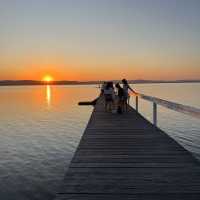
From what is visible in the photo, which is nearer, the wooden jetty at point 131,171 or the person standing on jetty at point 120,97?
the wooden jetty at point 131,171

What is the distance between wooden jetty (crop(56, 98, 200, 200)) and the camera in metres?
5.13

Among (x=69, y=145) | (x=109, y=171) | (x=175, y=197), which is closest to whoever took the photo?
(x=175, y=197)

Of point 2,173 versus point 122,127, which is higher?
point 122,127

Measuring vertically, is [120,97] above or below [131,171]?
above

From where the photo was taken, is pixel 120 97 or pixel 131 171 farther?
pixel 120 97

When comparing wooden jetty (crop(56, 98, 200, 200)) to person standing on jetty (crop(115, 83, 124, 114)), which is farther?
person standing on jetty (crop(115, 83, 124, 114))

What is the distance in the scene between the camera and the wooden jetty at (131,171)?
202 inches

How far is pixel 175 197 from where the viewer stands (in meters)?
4.96

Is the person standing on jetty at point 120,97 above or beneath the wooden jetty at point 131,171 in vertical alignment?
above

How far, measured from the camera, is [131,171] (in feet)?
21.1

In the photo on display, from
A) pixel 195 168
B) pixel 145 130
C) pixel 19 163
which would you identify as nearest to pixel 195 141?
pixel 145 130

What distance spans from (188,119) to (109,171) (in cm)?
2566

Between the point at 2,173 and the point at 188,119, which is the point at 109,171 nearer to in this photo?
the point at 2,173

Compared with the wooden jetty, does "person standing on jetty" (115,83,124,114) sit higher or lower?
higher
